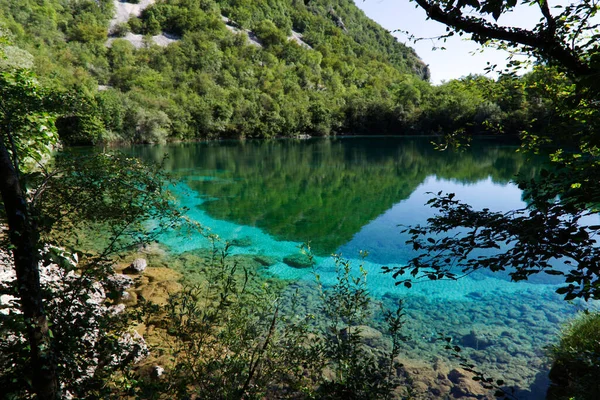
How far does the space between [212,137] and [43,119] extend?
7325cm

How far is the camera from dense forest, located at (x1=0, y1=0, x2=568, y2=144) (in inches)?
2214

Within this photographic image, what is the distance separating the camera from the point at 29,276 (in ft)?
7.00

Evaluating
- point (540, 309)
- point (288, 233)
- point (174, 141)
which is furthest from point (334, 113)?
point (540, 309)

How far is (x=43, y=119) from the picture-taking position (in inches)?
149

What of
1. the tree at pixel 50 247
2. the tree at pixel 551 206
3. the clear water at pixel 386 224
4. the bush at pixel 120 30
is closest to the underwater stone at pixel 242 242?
→ the clear water at pixel 386 224

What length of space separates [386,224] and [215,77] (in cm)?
10081

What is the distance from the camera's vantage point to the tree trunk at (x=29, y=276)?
6.83 ft

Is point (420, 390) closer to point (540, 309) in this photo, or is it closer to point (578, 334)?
point (578, 334)

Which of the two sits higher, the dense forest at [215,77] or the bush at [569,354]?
the dense forest at [215,77]

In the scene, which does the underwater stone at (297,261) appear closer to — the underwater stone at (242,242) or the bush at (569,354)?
the underwater stone at (242,242)

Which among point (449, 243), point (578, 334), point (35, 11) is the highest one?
point (35, 11)

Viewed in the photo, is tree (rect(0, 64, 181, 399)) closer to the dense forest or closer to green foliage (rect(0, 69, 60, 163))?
green foliage (rect(0, 69, 60, 163))

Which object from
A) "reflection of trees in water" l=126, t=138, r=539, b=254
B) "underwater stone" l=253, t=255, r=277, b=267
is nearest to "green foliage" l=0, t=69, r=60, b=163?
"underwater stone" l=253, t=255, r=277, b=267

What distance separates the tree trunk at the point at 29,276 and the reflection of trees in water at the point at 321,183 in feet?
39.0
